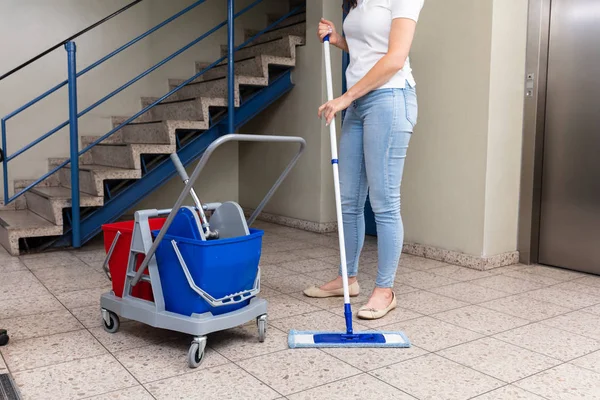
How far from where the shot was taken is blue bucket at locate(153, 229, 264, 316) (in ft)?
5.74

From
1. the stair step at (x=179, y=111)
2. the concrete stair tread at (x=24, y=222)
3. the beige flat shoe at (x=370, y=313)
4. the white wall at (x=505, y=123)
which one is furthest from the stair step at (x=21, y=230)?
the white wall at (x=505, y=123)

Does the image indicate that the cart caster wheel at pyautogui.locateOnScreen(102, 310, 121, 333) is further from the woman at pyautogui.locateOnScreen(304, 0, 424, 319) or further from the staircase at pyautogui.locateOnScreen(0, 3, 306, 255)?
the staircase at pyautogui.locateOnScreen(0, 3, 306, 255)

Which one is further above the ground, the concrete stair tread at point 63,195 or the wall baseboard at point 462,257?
the concrete stair tread at point 63,195

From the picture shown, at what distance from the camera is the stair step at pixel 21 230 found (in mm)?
3400

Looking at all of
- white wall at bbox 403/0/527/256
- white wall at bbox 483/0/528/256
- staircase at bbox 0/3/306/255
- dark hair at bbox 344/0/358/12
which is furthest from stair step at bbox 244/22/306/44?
dark hair at bbox 344/0/358/12

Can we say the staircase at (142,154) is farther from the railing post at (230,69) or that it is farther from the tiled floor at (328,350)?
the tiled floor at (328,350)

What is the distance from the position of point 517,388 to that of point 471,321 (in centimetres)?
62

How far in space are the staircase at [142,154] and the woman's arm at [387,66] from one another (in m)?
1.87

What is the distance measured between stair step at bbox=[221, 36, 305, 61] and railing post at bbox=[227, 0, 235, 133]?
2.33 ft

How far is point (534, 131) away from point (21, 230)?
296 cm

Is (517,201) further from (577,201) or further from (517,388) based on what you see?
(517,388)

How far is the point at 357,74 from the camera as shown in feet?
7.41

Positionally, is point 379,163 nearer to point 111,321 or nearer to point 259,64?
point 111,321

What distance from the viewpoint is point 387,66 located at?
208 cm
